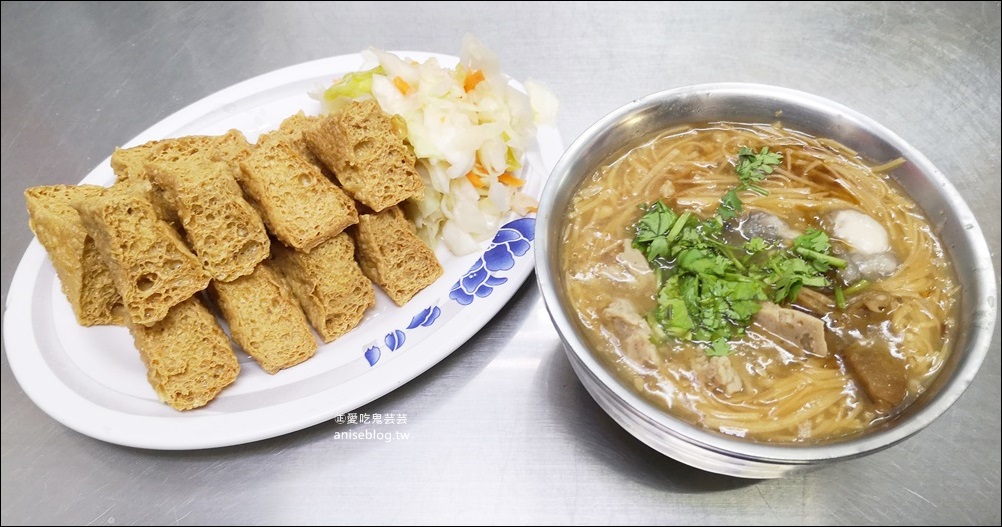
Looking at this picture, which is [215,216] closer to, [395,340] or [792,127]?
[395,340]

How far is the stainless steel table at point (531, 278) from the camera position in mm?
1868

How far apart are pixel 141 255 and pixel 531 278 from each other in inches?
47.6

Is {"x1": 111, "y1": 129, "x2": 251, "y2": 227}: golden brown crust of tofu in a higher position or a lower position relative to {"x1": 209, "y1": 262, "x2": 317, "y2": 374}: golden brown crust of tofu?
higher

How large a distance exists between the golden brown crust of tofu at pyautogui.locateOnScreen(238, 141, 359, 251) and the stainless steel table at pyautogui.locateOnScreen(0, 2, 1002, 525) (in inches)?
23.2

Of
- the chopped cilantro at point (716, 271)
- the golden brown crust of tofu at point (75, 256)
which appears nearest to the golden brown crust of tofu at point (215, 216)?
the golden brown crust of tofu at point (75, 256)

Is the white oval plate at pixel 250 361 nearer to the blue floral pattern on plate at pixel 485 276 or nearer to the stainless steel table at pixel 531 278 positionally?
the blue floral pattern on plate at pixel 485 276

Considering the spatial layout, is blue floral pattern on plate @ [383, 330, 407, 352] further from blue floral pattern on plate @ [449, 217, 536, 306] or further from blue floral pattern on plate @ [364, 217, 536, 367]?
blue floral pattern on plate @ [449, 217, 536, 306]

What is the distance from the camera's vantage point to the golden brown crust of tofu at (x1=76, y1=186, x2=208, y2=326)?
1.74 m

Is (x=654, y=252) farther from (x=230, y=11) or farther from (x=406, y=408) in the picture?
(x=230, y=11)

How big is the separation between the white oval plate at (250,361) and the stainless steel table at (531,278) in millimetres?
210

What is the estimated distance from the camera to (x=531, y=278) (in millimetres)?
2207

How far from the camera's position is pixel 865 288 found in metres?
1.65

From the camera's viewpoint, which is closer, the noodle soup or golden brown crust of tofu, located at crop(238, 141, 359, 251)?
the noodle soup

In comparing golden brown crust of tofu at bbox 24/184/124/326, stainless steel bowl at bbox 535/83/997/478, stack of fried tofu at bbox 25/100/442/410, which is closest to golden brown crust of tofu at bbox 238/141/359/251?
stack of fried tofu at bbox 25/100/442/410
